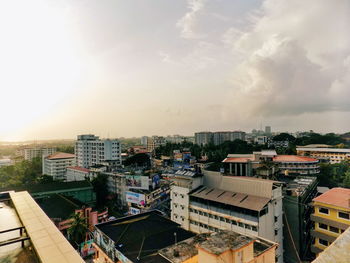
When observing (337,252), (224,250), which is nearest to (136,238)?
(224,250)

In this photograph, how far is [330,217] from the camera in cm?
1622

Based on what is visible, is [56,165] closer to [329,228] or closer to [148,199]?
[148,199]

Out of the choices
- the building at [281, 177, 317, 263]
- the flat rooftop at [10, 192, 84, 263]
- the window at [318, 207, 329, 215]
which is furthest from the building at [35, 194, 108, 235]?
the window at [318, 207, 329, 215]

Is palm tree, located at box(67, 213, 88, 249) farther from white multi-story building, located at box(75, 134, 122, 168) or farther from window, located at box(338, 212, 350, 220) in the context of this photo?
white multi-story building, located at box(75, 134, 122, 168)

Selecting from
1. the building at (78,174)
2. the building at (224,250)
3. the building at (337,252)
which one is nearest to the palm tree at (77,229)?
the building at (224,250)

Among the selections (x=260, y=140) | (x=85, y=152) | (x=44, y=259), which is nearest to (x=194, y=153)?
(x=85, y=152)

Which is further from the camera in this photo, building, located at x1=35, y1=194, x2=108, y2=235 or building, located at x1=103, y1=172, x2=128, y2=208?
building, located at x1=103, y1=172, x2=128, y2=208

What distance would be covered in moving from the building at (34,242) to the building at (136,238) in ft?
27.4

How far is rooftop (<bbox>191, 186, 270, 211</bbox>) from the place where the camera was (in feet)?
53.5

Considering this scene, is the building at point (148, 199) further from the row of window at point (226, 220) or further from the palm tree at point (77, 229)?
the palm tree at point (77, 229)

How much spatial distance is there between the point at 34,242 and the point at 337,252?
3370mm

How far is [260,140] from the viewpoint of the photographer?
11050cm

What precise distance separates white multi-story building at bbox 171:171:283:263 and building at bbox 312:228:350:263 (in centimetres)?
1536

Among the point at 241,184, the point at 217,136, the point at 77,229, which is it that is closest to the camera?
the point at 77,229
